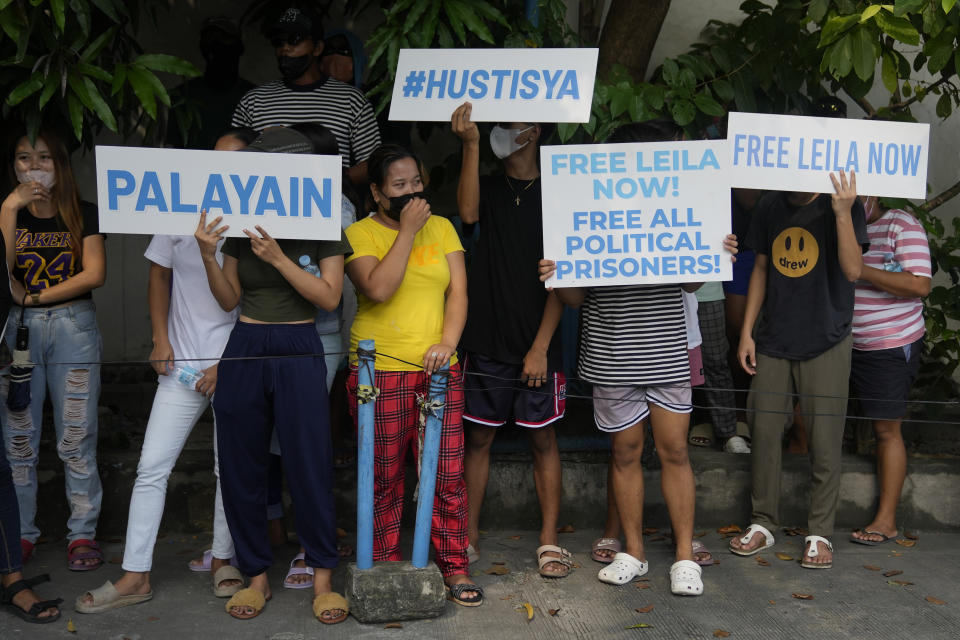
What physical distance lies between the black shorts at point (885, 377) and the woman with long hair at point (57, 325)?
3593 millimetres

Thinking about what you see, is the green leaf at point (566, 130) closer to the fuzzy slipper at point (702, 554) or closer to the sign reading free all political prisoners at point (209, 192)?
the sign reading free all political prisoners at point (209, 192)

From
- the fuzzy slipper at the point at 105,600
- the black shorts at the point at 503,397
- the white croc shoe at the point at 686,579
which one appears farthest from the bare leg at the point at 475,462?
the fuzzy slipper at the point at 105,600

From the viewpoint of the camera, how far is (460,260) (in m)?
4.66

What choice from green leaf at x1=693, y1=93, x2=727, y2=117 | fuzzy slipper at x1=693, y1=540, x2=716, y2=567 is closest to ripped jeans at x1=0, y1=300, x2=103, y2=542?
fuzzy slipper at x1=693, y1=540, x2=716, y2=567

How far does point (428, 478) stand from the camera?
4.37m

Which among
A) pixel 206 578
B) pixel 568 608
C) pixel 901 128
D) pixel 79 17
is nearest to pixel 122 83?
pixel 79 17

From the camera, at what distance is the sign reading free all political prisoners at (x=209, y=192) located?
421 cm

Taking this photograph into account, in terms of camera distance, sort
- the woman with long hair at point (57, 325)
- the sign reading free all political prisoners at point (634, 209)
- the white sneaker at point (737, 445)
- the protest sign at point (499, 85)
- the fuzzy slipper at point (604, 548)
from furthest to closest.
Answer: the white sneaker at point (737, 445), the fuzzy slipper at point (604, 548), the woman with long hair at point (57, 325), the protest sign at point (499, 85), the sign reading free all political prisoners at point (634, 209)

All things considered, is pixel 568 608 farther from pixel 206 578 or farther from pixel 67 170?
pixel 67 170

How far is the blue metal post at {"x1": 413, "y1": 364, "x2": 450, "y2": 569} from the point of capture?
4.36 metres

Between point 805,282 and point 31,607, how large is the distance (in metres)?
3.59

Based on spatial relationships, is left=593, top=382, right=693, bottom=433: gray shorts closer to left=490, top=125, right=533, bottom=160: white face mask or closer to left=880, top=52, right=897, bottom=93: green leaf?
left=490, top=125, right=533, bottom=160: white face mask

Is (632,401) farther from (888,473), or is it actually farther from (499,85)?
(888,473)

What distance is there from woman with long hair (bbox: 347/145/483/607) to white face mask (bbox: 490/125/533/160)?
45cm
